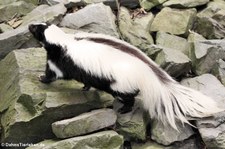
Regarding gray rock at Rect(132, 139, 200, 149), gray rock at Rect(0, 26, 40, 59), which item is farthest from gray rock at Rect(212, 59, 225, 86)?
gray rock at Rect(0, 26, 40, 59)

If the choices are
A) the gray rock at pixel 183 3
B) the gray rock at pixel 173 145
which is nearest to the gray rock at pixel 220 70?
the gray rock at pixel 173 145

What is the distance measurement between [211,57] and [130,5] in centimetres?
165

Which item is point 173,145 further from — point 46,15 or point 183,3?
point 46,15

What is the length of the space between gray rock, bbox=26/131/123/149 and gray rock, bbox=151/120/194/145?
0.40m

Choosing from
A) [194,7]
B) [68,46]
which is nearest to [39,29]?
[68,46]

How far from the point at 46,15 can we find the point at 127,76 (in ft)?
6.70

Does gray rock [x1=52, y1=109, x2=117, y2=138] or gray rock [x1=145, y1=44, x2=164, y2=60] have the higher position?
gray rock [x1=145, y1=44, x2=164, y2=60]

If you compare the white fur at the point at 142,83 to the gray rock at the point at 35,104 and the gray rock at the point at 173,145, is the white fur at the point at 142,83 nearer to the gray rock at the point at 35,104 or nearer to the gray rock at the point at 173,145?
the gray rock at the point at 173,145

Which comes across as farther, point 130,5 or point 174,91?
point 130,5

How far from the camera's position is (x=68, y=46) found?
4.74 metres

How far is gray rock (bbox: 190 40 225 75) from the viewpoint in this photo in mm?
5434

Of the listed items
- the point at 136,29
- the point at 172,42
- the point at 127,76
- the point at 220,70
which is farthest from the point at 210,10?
the point at 127,76

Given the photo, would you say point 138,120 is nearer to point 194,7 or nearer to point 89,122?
point 89,122

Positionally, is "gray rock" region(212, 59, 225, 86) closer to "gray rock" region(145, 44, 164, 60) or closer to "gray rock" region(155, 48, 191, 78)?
"gray rock" region(155, 48, 191, 78)
